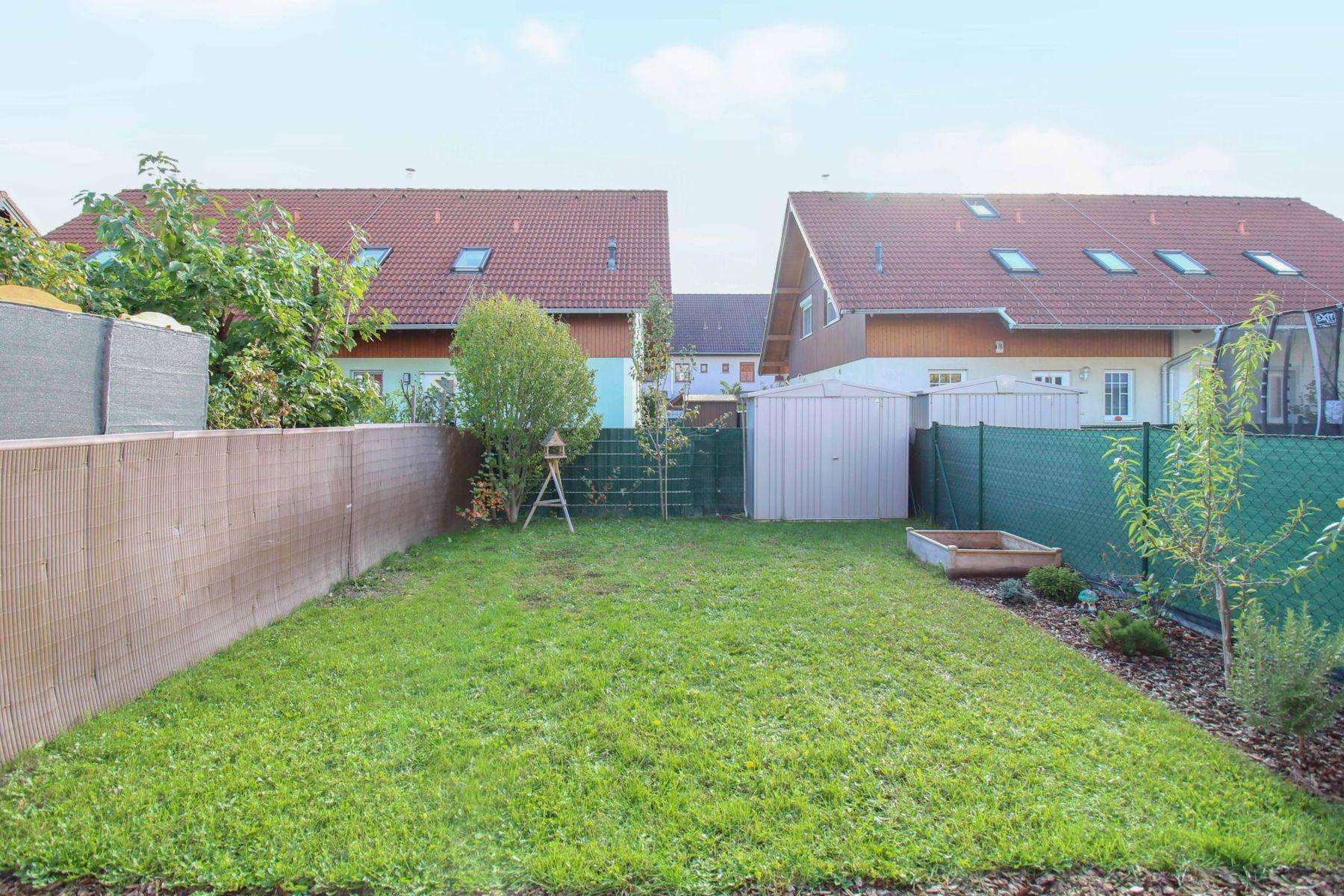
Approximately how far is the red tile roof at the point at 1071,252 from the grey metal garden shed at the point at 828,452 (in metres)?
4.49

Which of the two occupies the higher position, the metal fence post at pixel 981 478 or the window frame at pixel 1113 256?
the window frame at pixel 1113 256

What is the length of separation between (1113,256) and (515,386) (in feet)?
47.6

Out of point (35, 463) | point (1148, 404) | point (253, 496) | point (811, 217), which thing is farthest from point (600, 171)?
point (35, 463)

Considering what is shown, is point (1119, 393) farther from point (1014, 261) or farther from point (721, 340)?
point (721, 340)

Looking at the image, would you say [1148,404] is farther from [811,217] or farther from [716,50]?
[716,50]

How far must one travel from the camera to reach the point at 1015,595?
585 cm

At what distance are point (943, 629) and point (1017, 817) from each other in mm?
2405

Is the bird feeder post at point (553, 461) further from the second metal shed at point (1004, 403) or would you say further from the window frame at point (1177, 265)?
the window frame at point (1177, 265)

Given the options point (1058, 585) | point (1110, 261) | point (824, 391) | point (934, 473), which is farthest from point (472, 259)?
point (1110, 261)

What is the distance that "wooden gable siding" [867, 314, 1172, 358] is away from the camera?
583 inches

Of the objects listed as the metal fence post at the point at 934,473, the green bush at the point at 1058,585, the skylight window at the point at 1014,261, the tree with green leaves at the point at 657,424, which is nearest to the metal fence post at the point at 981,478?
the metal fence post at the point at 934,473

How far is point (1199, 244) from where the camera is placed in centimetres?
1703

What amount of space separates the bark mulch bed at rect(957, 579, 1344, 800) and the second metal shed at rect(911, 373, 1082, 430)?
16.1 ft

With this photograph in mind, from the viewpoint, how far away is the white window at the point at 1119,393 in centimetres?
1498
